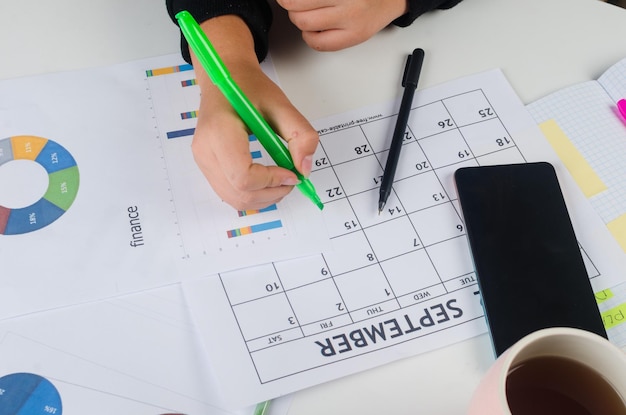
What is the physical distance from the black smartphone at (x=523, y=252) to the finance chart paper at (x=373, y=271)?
0.02 m

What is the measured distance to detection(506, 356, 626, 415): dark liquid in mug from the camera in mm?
384

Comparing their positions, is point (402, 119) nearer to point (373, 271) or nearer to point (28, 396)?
point (373, 271)

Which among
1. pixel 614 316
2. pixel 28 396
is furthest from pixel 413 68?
pixel 28 396

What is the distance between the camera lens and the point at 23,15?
0.66 metres

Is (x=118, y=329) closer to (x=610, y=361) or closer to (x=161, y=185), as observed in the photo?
(x=161, y=185)

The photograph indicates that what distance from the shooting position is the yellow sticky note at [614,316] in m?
Answer: 0.51

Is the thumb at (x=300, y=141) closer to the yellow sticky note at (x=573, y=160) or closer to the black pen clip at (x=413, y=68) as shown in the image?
the black pen clip at (x=413, y=68)

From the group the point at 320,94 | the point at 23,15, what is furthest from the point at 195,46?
the point at 23,15

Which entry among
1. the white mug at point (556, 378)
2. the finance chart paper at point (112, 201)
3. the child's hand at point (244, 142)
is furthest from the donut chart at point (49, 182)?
the white mug at point (556, 378)

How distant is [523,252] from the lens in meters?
0.53

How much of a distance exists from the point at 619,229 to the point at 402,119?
0.73 ft

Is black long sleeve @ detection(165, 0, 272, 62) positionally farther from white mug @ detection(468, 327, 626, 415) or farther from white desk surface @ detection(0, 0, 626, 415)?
white mug @ detection(468, 327, 626, 415)

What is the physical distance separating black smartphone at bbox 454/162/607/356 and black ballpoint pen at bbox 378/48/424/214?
6 cm

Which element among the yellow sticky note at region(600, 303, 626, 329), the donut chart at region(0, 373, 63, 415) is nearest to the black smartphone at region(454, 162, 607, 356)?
the yellow sticky note at region(600, 303, 626, 329)
